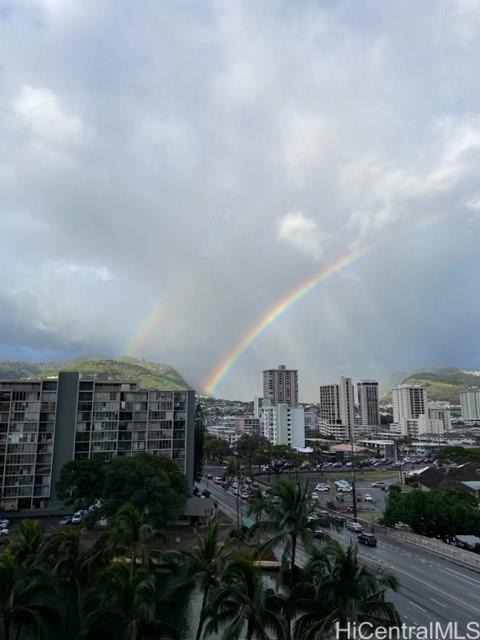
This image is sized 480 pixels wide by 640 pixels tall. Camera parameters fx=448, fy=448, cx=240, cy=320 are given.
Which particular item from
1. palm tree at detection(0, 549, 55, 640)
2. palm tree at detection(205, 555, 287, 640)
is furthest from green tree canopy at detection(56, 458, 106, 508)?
palm tree at detection(205, 555, 287, 640)

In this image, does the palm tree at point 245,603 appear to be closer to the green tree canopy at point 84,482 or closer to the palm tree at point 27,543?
the palm tree at point 27,543

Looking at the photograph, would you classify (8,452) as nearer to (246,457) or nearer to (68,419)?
(68,419)

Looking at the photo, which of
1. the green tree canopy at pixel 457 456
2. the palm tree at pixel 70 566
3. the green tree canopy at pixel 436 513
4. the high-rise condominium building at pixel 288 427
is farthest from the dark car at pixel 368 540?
the high-rise condominium building at pixel 288 427

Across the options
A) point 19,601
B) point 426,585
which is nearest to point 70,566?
point 19,601

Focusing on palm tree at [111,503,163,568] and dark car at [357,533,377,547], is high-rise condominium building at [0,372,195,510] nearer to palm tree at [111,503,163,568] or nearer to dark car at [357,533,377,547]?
dark car at [357,533,377,547]

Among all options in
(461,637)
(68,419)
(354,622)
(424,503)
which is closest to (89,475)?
(68,419)

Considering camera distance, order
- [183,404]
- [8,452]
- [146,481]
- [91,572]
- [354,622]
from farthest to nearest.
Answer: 1. [183,404]
2. [8,452]
3. [146,481]
4. [91,572]
5. [354,622]
